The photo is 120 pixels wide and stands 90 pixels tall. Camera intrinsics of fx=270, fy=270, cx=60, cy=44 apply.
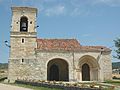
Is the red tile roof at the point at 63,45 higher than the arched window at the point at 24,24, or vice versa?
the arched window at the point at 24,24

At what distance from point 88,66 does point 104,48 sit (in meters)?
3.04

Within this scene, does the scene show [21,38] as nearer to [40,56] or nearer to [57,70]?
[40,56]

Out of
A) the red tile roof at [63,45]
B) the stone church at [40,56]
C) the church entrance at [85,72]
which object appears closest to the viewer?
the stone church at [40,56]

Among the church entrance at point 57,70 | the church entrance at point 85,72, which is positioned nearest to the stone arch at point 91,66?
the church entrance at point 85,72

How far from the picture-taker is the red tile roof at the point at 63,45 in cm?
3264

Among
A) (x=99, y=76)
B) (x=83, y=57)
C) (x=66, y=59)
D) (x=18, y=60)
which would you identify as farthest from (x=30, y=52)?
(x=99, y=76)

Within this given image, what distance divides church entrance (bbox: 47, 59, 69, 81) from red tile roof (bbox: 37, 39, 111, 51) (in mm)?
2091

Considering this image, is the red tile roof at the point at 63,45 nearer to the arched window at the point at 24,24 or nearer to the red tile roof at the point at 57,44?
the red tile roof at the point at 57,44

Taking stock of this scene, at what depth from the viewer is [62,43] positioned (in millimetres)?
35031

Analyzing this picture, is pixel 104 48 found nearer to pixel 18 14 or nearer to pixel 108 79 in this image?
pixel 108 79

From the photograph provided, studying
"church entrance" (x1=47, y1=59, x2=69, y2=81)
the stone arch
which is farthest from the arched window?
the stone arch

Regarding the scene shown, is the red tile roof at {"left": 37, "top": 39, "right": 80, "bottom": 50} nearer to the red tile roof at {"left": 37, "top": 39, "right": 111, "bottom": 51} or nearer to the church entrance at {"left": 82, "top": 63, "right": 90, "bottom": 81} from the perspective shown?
the red tile roof at {"left": 37, "top": 39, "right": 111, "bottom": 51}

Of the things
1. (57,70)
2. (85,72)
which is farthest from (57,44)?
(85,72)

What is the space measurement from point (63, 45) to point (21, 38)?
5.47m
